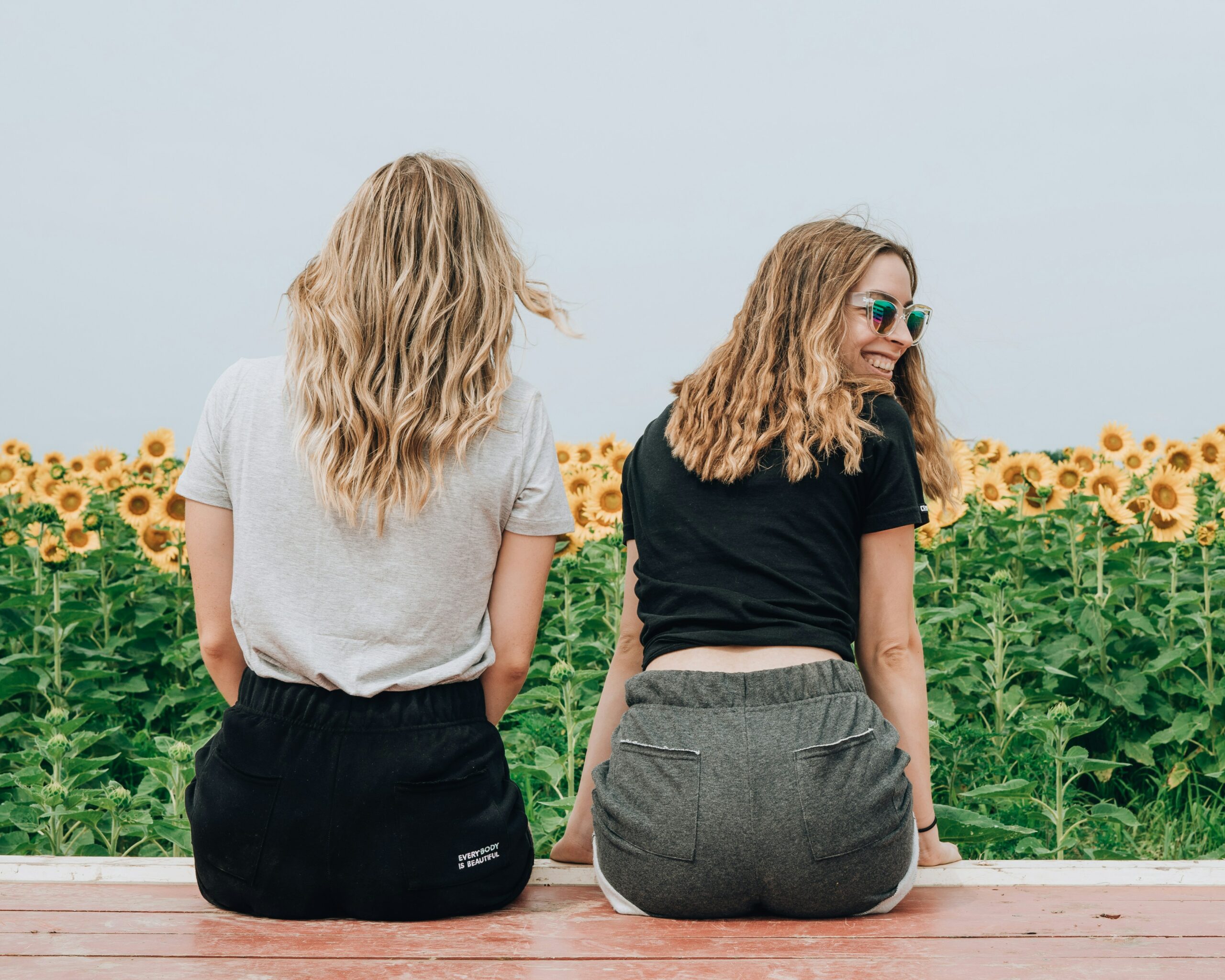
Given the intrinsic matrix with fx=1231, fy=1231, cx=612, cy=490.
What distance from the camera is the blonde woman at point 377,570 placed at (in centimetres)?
225

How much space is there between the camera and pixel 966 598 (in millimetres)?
5750

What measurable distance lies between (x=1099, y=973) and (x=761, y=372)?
1.25 m

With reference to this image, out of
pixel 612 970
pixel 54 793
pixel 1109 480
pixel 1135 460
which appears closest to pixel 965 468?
pixel 1109 480

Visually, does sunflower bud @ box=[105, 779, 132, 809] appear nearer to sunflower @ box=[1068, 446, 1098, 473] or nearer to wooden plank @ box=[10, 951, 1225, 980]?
wooden plank @ box=[10, 951, 1225, 980]

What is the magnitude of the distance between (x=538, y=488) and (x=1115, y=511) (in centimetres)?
390

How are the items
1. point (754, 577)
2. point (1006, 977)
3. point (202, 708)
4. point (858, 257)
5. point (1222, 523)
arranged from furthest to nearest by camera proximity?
point (1222, 523), point (202, 708), point (858, 257), point (754, 577), point (1006, 977)

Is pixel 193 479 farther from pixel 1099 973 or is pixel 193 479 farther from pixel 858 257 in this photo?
pixel 1099 973

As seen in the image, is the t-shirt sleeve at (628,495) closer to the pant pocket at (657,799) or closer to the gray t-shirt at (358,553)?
the gray t-shirt at (358,553)

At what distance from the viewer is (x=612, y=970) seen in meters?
2.02

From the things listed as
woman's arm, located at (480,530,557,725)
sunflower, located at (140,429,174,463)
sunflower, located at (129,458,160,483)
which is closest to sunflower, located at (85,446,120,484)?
sunflower, located at (140,429,174,463)

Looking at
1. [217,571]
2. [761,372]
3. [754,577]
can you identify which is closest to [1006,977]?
[754,577]

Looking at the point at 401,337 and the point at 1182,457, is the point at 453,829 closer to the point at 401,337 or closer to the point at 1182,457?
the point at 401,337

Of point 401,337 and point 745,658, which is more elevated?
point 401,337

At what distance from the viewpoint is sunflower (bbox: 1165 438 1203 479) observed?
6.77 m
